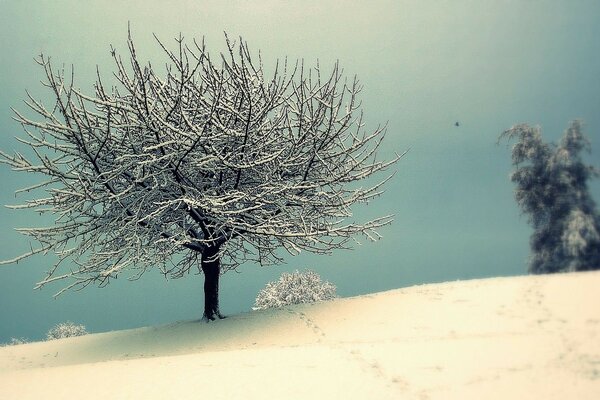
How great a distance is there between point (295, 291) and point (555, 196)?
12.1 meters

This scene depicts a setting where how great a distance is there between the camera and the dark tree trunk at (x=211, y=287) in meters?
10.8

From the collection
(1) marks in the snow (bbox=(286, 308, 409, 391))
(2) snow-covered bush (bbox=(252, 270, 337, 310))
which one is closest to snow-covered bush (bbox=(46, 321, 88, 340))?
(2) snow-covered bush (bbox=(252, 270, 337, 310))

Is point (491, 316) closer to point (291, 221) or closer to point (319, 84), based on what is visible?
point (291, 221)

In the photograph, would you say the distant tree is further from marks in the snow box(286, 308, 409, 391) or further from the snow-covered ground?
marks in the snow box(286, 308, 409, 391)

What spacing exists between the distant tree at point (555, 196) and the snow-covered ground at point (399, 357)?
30.5 ft

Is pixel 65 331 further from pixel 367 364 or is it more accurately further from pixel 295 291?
pixel 367 364

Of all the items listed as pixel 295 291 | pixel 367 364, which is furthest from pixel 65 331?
pixel 367 364

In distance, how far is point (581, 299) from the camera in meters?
6.63

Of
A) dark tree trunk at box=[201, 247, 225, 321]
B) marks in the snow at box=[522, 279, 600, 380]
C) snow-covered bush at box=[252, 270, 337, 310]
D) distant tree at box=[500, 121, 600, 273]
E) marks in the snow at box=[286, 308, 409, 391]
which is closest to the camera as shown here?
marks in the snow at box=[522, 279, 600, 380]

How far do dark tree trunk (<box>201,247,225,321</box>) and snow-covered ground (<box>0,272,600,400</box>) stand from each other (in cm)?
173

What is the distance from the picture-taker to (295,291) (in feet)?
73.6

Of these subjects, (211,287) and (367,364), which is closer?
(367,364)

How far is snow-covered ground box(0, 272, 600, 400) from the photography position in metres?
4.73

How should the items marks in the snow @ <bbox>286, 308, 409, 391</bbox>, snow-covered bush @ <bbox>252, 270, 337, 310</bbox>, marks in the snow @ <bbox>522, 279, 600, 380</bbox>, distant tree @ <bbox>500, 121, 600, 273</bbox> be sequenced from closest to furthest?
1. marks in the snow @ <bbox>522, 279, 600, 380</bbox>
2. marks in the snow @ <bbox>286, 308, 409, 391</bbox>
3. distant tree @ <bbox>500, 121, 600, 273</bbox>
4. snow-covered bush @ <bbox>252, 270, 337, 310</bbox>
